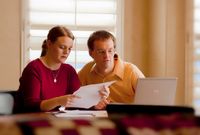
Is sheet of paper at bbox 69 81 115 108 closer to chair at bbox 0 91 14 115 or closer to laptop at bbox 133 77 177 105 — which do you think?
A: laptop at bbox 133 77 177 105

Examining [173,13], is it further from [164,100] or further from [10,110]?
[10,110]

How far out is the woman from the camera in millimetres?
2383

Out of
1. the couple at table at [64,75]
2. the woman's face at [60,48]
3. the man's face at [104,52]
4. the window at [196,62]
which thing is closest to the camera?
the couple at table at [64,75]

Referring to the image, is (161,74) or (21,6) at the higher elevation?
(21,6)

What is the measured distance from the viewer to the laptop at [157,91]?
2191mm

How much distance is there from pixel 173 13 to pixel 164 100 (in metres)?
Result: 1.76

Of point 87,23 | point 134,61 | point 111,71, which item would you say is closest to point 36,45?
point 87,23

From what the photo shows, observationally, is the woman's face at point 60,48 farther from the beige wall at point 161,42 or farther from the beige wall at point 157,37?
the beige wall at point 157,37

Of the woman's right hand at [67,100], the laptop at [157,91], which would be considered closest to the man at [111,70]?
the laptop at [157,91]

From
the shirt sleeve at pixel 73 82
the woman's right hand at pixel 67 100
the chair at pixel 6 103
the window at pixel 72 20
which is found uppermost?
the window at pixel 72 20

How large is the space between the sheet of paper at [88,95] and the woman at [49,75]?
222 mm

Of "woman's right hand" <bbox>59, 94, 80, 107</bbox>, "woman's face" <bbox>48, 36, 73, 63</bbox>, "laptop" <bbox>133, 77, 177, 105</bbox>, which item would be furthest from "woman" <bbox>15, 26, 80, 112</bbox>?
"laptop" <bbox>133, 77, 177, 105</bbox>

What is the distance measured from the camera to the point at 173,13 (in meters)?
3.79

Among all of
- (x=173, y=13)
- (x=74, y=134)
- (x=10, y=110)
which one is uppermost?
(x=173, y=13)
